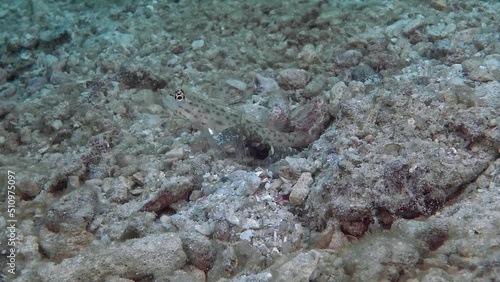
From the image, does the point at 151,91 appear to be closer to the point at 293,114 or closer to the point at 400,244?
the point at 293,114

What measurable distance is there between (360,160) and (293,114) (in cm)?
187

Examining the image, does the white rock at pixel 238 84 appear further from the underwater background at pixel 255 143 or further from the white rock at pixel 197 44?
the white rock at pixel 197 44

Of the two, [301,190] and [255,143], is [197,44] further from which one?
[301,190]

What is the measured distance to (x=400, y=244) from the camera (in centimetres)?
223

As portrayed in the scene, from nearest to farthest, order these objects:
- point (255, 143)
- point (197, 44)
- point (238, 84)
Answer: point (255, 143) < point (238, 84) < point (197, 44)

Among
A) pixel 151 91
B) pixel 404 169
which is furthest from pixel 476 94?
pixel 151 91

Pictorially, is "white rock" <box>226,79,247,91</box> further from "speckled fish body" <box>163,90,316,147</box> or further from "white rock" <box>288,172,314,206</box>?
"white rock" <box>288,172,314,206</box>

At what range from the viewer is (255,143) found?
14.0ft

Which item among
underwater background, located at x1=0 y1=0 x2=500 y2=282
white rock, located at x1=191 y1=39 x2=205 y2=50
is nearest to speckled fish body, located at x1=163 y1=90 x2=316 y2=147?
underwater background, located at x1=0 y1=0 x2=500 y2=282

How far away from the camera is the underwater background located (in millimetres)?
2582

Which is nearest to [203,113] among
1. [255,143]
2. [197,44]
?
[255,143]

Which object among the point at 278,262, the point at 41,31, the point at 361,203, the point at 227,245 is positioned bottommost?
the point at 41,31

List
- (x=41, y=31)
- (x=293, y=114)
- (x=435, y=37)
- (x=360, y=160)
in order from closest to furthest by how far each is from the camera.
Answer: (x=360, y=160) → (x=293, y=114) → (x=435, y=37) → (x=41, y=31)

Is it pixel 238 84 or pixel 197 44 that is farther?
pixel 197 44
